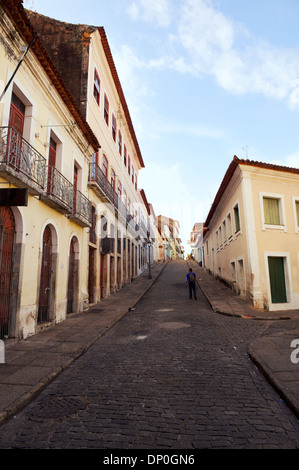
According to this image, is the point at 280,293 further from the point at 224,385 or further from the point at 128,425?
the point at 128,425

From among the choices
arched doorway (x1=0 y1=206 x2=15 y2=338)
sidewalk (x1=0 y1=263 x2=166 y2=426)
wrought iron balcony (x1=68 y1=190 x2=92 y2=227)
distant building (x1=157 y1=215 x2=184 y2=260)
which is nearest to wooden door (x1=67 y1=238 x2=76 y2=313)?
sidewalk (x1=0 y1=263 x2=166 y2=426)

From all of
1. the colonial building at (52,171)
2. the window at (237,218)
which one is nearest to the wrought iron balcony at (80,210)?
the colonial building at (52,171)

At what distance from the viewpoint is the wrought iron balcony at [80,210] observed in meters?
10.4

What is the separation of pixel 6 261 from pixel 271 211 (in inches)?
433

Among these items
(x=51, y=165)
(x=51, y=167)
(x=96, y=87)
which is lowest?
(x=51, y=167)

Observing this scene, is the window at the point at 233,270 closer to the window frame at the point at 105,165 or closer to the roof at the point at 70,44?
the window frame at the point at 105,165

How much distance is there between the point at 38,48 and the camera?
24.9ft

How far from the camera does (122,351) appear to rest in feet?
20.5

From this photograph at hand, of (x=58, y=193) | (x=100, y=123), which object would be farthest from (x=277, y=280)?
(x=100, y=123)

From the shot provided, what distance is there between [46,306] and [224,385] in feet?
20.9

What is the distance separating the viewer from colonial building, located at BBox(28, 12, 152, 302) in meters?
13.3

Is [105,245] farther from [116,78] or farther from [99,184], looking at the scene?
[116,78]

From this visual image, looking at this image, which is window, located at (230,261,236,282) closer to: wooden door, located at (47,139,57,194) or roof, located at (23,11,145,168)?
wooden door, located at (47,139,57,194)

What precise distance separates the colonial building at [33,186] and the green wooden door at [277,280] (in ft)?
26.5
